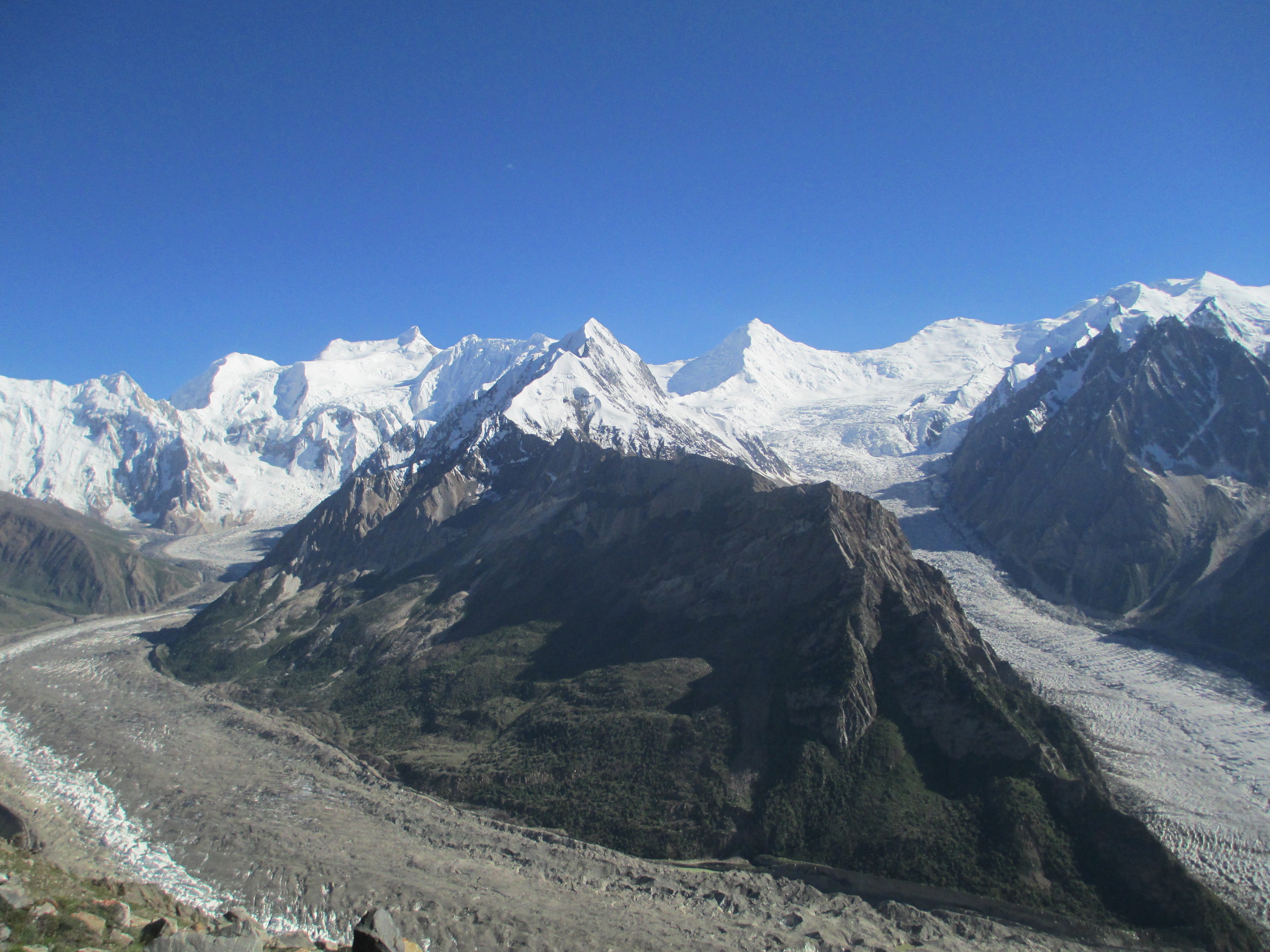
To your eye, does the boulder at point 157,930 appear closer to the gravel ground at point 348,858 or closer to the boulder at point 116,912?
the boulder at point 116,912

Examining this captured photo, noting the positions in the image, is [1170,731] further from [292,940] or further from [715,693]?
[292,940]

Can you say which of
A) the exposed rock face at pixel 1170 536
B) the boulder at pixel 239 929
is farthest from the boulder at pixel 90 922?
the exposed rock face at pixel 1170 536

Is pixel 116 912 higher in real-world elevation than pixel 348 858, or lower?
higher

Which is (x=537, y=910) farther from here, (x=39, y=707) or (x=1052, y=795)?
(x=39, y=707)

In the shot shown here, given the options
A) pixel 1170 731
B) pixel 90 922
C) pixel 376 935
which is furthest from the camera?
pixel 1170 731

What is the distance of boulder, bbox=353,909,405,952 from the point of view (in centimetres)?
2700

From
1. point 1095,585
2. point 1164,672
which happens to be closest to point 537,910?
point 1164,672

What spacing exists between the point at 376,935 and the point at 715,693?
63.9 metres

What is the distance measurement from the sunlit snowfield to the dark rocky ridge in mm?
10210

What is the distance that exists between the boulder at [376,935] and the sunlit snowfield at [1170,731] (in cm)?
7192

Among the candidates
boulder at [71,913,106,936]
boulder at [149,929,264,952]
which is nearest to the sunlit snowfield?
boulder at [149,929,264,952]

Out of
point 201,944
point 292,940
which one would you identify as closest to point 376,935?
point 201,944

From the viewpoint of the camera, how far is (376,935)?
27797mm

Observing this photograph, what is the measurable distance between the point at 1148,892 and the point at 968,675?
928 inches
